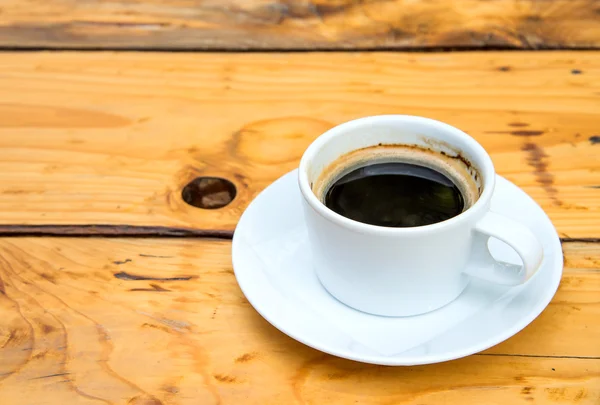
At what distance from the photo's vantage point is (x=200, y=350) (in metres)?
0.54

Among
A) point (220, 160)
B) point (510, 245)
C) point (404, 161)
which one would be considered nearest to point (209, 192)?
point (220, 160)

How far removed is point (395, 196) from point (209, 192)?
226 mm

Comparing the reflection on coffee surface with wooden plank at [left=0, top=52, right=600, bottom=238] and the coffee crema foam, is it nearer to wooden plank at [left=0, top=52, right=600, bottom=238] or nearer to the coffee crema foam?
the coffee crema foam

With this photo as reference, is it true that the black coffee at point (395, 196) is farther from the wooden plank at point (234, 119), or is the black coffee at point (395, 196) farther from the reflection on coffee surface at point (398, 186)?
the wooden plank at point (234, 119)

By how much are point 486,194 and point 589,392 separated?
0.53 feet

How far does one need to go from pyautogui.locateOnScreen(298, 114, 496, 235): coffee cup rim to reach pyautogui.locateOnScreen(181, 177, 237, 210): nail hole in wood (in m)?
0.16

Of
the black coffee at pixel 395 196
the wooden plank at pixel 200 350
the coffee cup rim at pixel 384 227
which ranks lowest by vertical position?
the wooden plank at pixel 200 350

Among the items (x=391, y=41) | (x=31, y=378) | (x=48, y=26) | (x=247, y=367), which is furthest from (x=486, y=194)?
(x=48, y=26)

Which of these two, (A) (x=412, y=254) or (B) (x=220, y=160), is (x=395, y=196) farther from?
(B) (x=220, y=160)

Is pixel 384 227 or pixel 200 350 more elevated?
pixel 384 227

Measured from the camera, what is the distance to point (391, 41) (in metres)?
0.95

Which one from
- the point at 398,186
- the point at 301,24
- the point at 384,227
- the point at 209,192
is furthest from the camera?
the point at 301,24

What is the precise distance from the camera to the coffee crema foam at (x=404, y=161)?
23.4 inches

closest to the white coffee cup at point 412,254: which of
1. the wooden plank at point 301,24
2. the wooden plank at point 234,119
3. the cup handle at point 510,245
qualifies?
the cup handle at point 510,245
